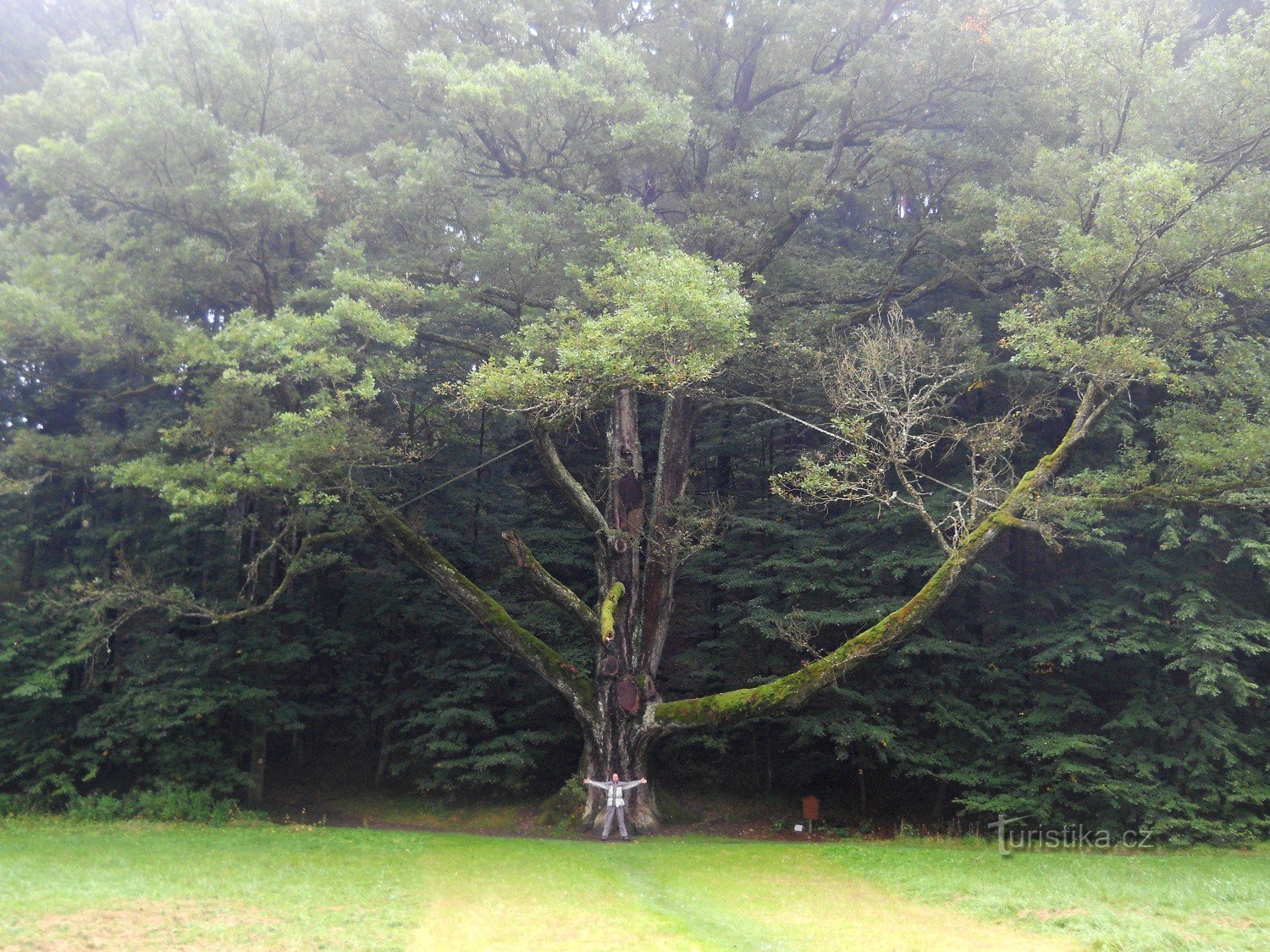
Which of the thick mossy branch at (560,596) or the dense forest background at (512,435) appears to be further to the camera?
the thick mossy branch at (560,596)

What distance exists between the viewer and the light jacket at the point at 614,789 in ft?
42.9

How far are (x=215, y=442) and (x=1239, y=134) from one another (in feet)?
48.1

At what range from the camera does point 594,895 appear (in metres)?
9.59

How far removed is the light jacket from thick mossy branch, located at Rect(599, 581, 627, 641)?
84.9 inches

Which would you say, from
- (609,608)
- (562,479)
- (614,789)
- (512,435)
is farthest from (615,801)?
(512,435)

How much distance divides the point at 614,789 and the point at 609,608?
2.68 meters

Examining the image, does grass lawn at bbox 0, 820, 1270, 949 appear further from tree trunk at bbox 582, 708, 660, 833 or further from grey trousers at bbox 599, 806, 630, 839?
tree trunk at bbox 582, 708, 660, 833

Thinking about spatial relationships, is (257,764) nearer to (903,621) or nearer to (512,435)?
(512,435)

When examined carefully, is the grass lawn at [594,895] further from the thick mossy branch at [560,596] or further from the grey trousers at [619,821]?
the thick mossy branch at [560,596]

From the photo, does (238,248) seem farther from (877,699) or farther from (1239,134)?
(1239,134)

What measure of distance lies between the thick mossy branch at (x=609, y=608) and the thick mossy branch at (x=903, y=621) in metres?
1.70

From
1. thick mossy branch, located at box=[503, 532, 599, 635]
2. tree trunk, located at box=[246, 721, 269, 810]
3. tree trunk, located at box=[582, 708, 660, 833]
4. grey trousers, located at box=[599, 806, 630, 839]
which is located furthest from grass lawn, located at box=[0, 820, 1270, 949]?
tree trunk, located at box=[246, 721, 269, 810]

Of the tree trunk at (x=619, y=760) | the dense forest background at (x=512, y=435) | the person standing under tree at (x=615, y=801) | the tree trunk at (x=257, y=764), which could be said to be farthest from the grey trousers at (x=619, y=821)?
the tree trunk at (x=257, y=764)

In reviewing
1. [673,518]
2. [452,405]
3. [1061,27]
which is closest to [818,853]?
[673,518]
